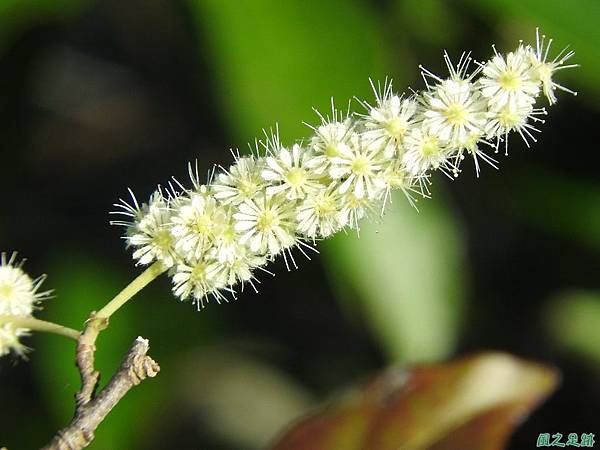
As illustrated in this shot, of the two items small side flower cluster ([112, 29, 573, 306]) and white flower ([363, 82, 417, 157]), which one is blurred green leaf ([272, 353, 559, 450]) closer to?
small side flower cluster ([112, 29, 573, 306])

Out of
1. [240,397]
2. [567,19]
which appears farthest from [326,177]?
[240,397]

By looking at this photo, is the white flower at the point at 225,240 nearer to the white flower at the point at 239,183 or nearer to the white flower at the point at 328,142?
the white flower at the point at 239,183

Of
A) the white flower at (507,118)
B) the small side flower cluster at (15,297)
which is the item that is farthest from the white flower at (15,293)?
the white flower at (507,118)

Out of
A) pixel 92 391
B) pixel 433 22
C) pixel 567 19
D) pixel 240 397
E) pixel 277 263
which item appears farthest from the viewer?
pixel 240 397

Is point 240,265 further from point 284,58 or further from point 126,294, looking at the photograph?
point 284,58

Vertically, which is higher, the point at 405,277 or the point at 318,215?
the point at 405,277

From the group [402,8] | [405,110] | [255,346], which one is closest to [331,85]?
[402,8]
